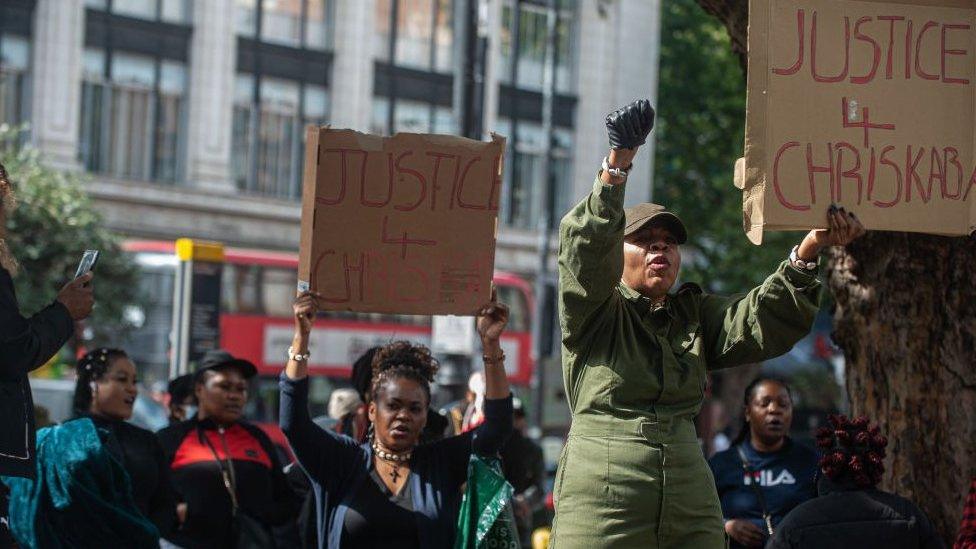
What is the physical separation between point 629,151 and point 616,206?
0.51ft

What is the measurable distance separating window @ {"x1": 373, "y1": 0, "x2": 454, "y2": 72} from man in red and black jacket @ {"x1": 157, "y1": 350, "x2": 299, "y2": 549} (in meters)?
27.5

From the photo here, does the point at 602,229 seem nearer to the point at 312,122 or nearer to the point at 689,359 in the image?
the point at 689,359

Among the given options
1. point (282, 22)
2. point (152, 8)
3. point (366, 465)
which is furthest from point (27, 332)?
point (282, 22)

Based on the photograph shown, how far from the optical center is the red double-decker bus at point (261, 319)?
81.1 feet

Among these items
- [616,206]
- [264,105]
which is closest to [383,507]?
[616,206]

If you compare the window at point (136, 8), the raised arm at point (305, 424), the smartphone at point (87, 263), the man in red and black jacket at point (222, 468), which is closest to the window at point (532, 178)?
the window at point (136, 8)

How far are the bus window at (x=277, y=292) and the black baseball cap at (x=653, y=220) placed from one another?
20399 mm

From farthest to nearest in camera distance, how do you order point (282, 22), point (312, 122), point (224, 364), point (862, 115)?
point (312, 122) → point (282, 22) → point (224, 364) → point (862, 115)

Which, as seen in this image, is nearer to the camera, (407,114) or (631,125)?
(631,125)

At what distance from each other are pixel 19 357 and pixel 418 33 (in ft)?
102

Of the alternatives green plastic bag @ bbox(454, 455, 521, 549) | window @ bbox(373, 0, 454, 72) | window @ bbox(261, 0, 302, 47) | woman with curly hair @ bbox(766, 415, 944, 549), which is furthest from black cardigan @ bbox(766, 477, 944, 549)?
window @ bbox(373, 0, 454, 72)

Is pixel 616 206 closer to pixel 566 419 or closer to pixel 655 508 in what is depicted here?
pixel 655 508

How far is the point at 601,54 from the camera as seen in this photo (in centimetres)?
3788

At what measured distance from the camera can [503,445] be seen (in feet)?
20.5
